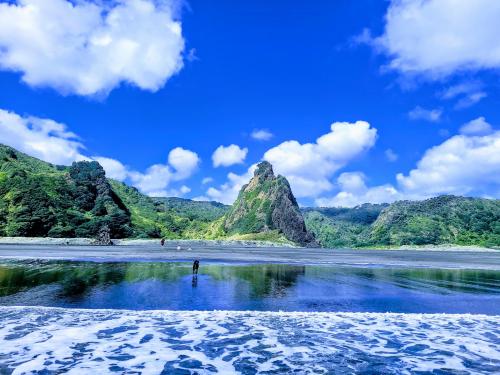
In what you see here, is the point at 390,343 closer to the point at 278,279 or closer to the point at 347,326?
the point at 347,326

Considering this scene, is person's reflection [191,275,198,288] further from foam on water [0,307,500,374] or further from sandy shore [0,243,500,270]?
sandy shore [0,243,500,270]

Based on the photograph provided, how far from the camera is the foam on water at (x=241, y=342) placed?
16391mm

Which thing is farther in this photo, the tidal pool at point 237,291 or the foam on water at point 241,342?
the tidal pool at point 237,291

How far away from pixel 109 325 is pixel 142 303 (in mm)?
6264

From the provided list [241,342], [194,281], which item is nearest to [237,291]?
[194,281]

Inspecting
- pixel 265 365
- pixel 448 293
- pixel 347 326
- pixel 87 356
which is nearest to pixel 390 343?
pixel 347 326

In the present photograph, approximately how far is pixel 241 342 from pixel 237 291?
14759 millimetres

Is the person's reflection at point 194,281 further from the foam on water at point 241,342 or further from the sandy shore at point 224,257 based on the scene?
the sandy shore at point 224,257

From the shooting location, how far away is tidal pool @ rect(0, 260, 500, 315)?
29.0m

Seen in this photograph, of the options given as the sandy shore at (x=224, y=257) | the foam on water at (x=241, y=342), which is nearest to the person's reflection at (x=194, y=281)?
the foam on water at (x=241, y=342)

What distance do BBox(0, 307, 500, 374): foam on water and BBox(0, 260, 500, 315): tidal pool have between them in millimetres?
2454

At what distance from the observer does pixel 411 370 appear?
54.0 ft

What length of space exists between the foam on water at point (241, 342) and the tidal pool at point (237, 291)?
8.05 ft

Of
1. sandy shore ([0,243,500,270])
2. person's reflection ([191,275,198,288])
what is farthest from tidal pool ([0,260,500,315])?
sandy shore ([0,243,500,270])
